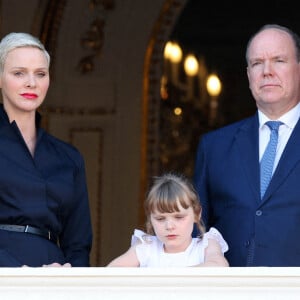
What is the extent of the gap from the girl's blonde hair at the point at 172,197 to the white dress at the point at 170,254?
5 centimetres

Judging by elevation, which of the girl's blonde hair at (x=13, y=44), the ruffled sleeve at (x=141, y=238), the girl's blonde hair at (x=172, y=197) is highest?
the girl's blonde hair at (x=13, y=44)

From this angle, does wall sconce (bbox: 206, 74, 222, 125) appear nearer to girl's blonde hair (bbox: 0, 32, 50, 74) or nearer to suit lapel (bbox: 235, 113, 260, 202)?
suit lapel (bbox: 235, 113, 260, 202)

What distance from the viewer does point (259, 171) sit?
4.64 m

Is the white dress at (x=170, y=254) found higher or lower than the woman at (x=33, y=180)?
lower

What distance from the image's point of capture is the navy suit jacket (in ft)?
14.9

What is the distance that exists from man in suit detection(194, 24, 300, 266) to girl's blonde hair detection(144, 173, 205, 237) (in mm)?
184

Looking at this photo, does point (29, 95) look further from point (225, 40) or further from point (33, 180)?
point (225, 40)

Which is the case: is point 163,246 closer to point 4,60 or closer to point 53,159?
point 53,159

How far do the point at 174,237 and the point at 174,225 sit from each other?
0.04 meters

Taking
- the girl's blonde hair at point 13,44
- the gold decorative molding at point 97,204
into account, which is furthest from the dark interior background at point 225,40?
the girl's blonde hair at point 13,44

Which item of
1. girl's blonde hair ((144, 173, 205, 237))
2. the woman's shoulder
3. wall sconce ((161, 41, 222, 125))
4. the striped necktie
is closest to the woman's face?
the woman's shoulder

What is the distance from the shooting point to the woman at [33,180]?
14.3ft
